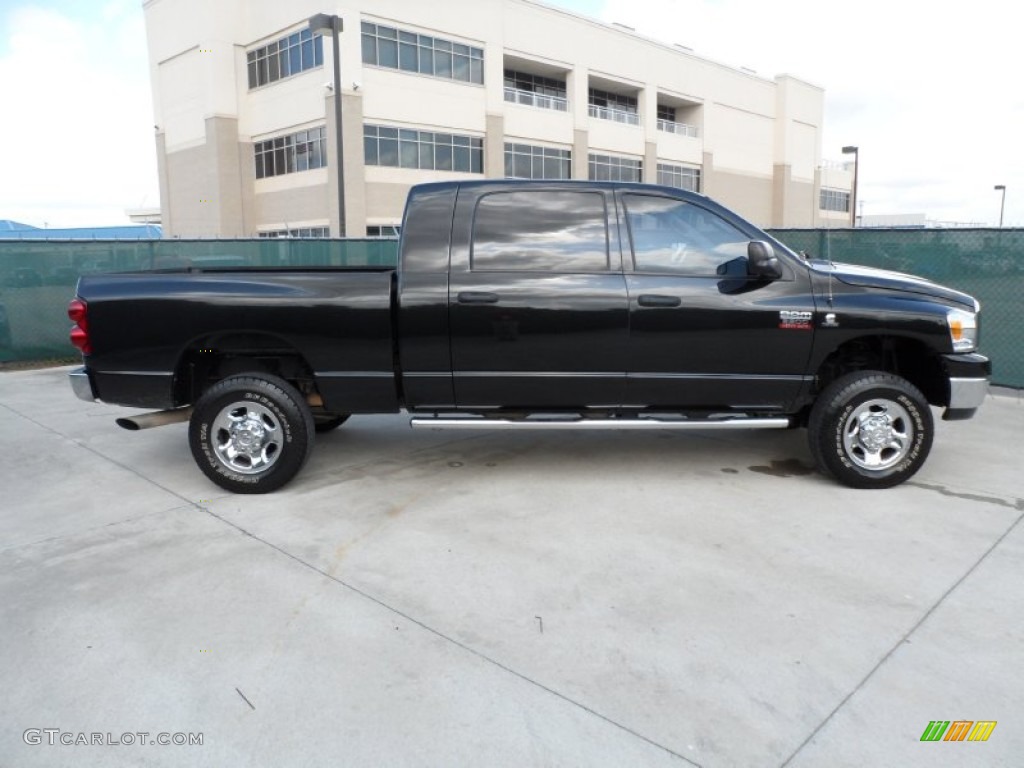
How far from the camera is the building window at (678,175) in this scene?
1934 inches

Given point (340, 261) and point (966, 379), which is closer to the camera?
point (966, 379)

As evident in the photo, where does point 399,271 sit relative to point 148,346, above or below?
above

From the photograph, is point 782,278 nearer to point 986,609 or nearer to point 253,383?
point 986,609

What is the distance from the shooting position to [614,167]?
4578 centimetres

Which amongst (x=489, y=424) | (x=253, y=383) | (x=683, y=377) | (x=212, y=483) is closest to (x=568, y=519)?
(x=489, y=424)

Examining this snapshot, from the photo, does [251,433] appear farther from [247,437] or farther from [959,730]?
[959,730]

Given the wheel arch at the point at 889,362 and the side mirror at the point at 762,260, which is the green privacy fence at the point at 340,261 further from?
the side mirror at the point at 762,260

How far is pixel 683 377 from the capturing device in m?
5.19

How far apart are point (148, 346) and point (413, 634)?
2.98 meters

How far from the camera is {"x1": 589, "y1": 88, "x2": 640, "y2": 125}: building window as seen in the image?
44.7m

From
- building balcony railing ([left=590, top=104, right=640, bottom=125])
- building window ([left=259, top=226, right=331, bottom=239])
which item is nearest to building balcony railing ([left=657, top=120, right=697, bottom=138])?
building balcony railing ([left=590, top=104, right=640, bottom=125])

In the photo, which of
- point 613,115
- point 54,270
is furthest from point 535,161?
point 54,270

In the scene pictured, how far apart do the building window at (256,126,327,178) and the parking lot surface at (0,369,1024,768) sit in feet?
102

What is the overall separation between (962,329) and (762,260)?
1.53 m
